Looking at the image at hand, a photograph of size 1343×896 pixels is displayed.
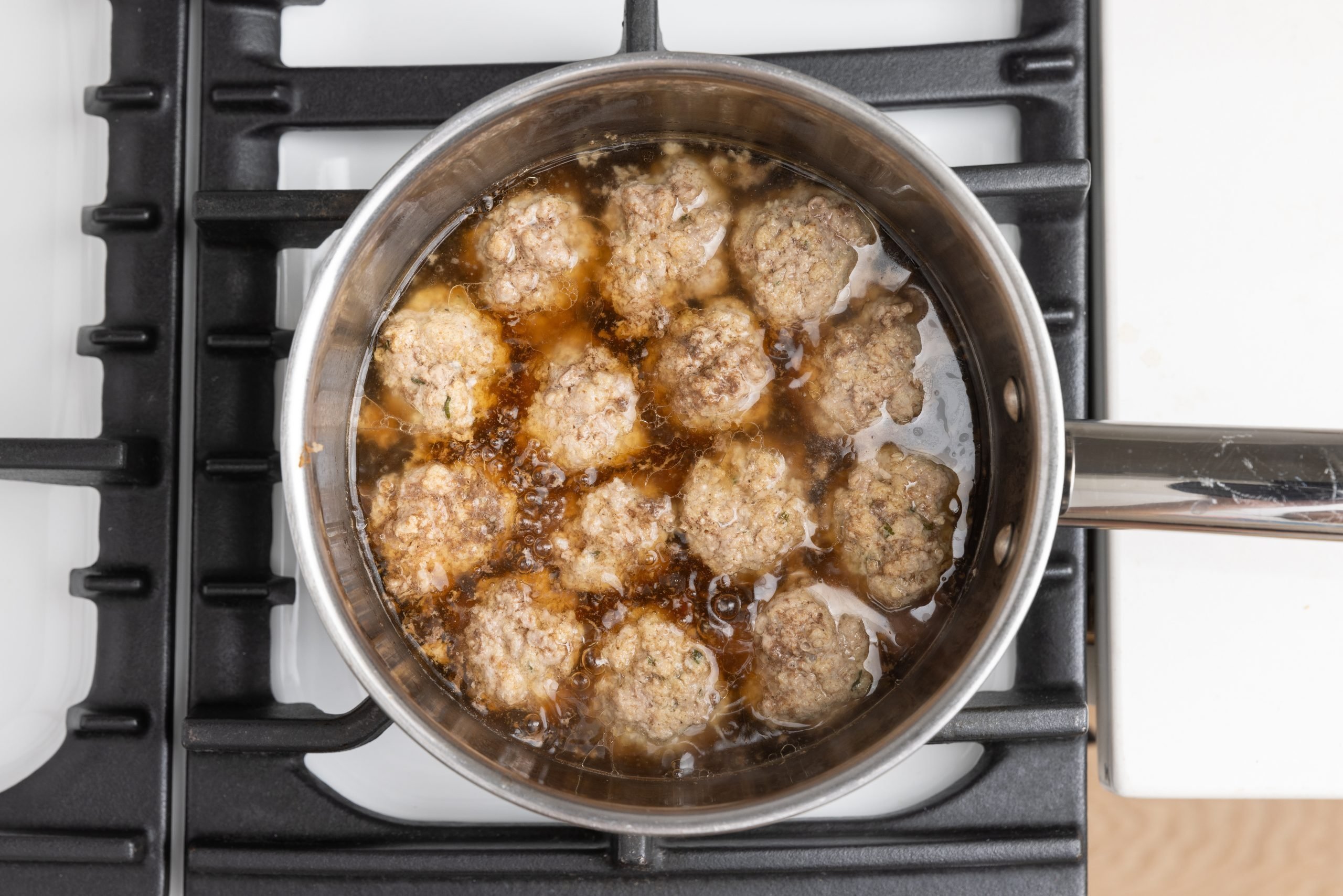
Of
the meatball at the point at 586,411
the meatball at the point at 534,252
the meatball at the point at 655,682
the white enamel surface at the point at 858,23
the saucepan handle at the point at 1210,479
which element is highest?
the white enamel surface at the point at 858,23

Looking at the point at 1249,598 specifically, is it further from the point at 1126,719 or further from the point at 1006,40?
the point at 1006,40

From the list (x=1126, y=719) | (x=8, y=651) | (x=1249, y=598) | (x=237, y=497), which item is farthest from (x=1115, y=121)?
(x=8, y=651)

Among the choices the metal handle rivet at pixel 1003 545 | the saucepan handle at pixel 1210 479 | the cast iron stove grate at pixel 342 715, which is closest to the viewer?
the saucepan handle at pixel 1210 479

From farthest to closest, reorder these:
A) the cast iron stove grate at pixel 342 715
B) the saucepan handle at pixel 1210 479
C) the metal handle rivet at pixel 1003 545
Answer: the cast iron stove grate at pixel 342 715
the metal handle rivet at pixel 1003 545
the saucepan handle at pixel 1210 479

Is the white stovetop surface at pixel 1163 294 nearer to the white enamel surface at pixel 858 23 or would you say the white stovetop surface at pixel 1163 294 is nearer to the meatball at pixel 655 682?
the white enamel surface at pixel 858 23

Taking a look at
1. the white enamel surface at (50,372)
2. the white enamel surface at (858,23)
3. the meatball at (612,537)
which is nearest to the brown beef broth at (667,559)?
the meatball at (612,537)

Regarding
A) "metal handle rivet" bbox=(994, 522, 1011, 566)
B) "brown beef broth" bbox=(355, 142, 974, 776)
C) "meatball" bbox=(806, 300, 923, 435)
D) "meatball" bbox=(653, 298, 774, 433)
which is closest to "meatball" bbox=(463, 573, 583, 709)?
"brown beef broth" bbox=(355, 142, 974, 776)
